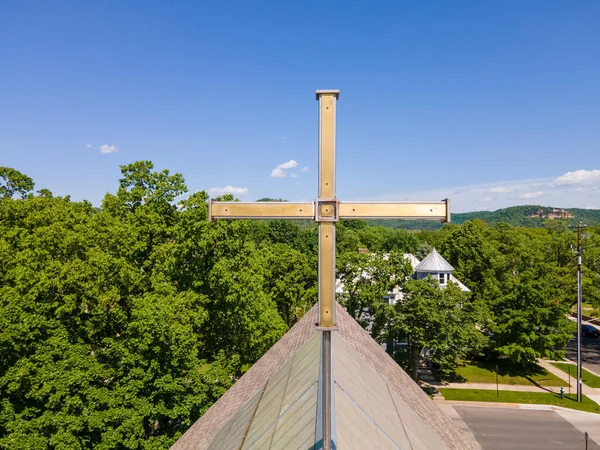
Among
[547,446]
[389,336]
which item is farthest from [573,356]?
[389,336]

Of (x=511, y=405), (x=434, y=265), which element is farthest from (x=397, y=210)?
(x=434, y=265)

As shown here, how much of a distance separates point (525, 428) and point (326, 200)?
27243mm

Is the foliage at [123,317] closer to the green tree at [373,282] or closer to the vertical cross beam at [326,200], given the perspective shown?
the green tree at [373,282]

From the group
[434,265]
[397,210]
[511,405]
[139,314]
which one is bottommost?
[511,405]

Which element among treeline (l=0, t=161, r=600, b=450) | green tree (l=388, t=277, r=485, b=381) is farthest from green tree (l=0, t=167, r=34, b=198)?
green tree (l=388, t=277, r=485, b=381)

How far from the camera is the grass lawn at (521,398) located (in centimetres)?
2692

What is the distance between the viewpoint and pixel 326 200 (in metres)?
3.96

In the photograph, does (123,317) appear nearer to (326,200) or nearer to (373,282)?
(326,200)

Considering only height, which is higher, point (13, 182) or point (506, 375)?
point (13, 182)

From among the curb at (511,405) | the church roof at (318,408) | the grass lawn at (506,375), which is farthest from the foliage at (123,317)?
the grass lawn at (506,375)

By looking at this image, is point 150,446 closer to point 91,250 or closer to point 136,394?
point 136,394

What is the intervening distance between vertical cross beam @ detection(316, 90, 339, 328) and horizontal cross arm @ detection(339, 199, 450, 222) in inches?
6.7

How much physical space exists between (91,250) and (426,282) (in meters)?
21.2

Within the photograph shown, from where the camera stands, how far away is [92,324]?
16.3m
